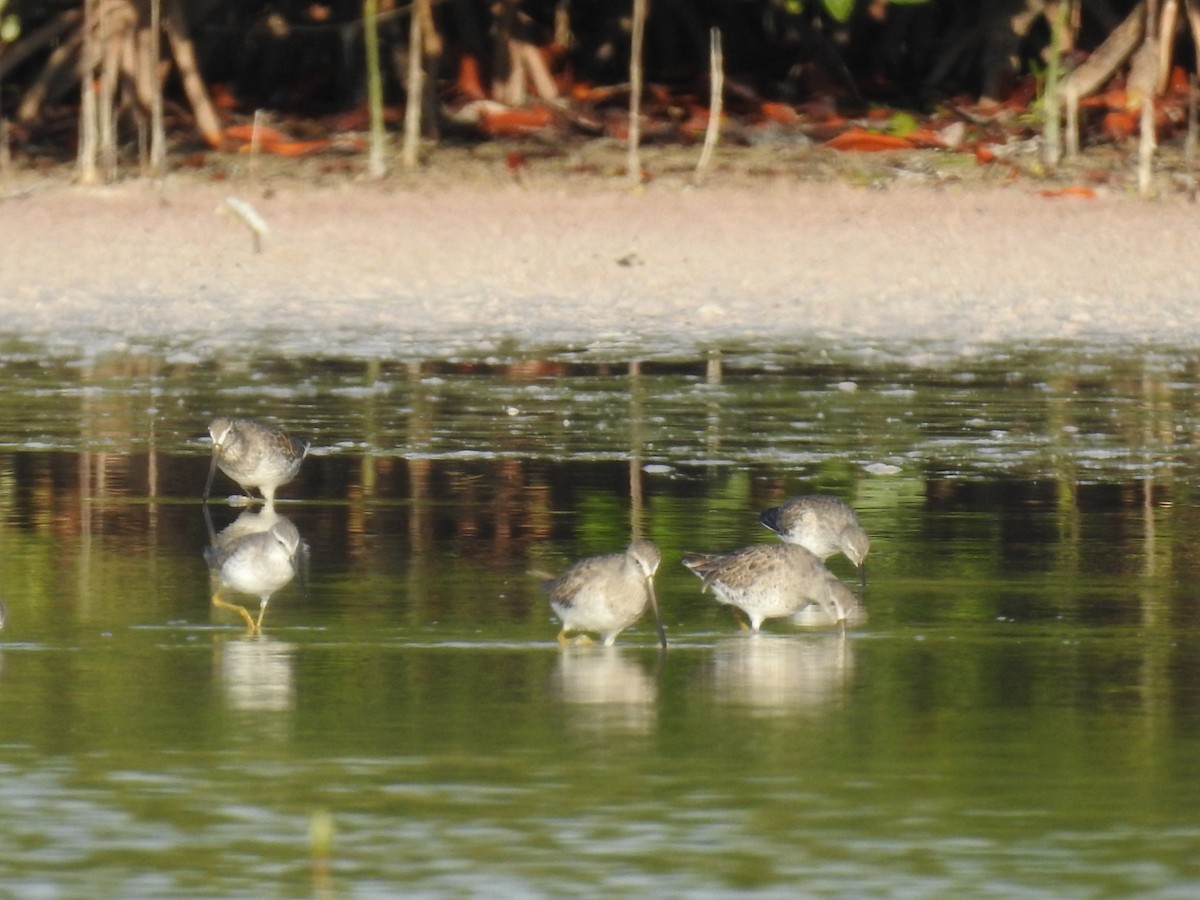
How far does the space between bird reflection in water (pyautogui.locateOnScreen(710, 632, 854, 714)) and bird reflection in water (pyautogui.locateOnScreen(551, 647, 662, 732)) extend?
0.21 metres

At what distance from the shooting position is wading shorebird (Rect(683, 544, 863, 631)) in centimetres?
833

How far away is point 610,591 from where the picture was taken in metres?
7.99

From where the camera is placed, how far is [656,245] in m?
21.5

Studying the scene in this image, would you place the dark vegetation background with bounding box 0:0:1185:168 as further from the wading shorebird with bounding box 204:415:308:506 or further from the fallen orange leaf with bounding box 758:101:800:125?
the wading shorebird with bounding box 204:415:308:506

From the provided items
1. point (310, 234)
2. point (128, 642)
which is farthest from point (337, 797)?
point (310, 234)

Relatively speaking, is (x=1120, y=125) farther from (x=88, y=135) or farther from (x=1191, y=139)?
(x=88, y=135)

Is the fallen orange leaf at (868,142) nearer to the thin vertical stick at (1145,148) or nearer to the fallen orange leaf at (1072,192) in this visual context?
the fallen orange leaf at (1072,192)

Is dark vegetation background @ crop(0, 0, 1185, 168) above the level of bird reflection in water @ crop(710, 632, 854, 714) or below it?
above

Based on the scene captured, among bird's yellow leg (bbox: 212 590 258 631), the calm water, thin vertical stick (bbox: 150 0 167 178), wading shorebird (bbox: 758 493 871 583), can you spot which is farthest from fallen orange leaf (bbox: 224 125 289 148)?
bird's yellow leg (bbox: 212 590 258 631)

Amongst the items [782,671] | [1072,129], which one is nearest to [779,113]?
[1072,129]

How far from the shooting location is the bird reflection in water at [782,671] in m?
7.46

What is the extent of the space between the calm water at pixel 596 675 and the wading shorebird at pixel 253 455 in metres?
0.17

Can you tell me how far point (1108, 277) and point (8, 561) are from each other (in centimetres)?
1177

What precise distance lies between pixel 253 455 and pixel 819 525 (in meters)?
2.56
